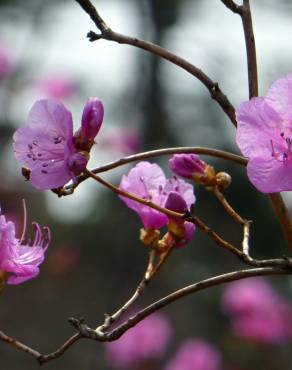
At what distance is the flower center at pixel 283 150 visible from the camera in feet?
3.64

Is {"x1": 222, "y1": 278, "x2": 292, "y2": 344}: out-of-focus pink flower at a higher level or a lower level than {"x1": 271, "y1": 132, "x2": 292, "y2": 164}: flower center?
lower

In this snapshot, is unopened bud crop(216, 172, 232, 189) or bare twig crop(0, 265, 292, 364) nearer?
bare twig crop(0, 265, 292, 364)

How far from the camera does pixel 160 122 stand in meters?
7.31

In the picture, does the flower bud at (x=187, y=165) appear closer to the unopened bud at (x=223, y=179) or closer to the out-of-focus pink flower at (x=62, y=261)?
the unopened bud at (x=223, y=179)

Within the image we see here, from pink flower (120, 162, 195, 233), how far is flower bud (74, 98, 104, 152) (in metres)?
0.17

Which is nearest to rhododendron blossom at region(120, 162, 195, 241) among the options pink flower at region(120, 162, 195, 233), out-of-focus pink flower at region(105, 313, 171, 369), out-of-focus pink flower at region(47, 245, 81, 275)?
pink flower at region(120, 162, 195, 233)

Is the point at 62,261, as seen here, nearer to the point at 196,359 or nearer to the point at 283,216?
the point at 196,359

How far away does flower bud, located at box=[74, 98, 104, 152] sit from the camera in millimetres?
1132

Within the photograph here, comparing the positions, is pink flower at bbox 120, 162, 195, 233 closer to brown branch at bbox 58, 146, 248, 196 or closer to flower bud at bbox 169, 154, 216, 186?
flower bud at bbox 169, 154, 216, 186

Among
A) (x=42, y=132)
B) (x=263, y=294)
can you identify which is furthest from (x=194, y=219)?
(x=263, y=294)

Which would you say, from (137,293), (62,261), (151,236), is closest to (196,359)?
(62,261)

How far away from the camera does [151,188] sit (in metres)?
1.32

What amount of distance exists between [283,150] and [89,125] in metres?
0.24

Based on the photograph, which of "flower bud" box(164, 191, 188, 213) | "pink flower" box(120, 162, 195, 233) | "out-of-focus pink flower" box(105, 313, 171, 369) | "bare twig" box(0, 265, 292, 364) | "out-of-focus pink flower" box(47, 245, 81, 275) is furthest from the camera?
"out-of-focus pink flower" box(47, 245, 81, 275)
